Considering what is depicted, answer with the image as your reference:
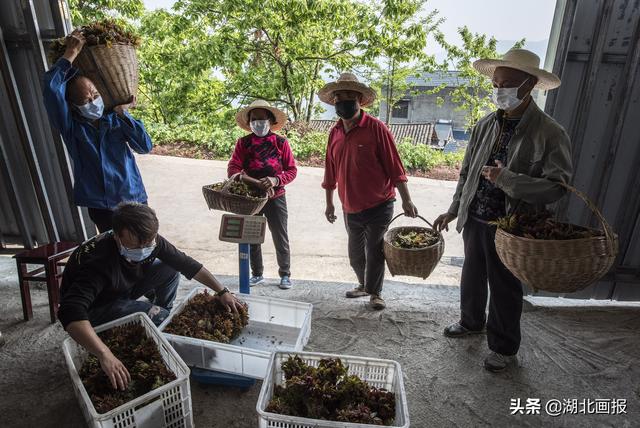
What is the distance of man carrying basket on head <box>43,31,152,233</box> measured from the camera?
99.7 inches

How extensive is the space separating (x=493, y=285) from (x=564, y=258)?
2.20 ft

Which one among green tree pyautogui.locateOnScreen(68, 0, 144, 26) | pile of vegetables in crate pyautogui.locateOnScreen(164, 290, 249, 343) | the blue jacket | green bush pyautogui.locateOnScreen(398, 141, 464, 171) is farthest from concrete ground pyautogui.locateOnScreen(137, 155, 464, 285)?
green tree pyautogui.locateOnScreen(68, 0, 144, 26)

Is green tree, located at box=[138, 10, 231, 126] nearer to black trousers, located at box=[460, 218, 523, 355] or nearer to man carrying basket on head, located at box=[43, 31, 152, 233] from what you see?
man carrying basket on head, located at box=[43, 31, 152, 233]

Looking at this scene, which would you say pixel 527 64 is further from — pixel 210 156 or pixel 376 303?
pixel 210 156

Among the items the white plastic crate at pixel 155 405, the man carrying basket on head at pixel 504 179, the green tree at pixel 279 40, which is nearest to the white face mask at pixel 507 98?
the man carrying basket on head at pixel 504 179

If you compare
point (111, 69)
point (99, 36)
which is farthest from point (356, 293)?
point (99, 36)

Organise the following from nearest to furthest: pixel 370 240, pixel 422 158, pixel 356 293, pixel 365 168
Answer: pixel 365 168, pixel 370 240, pixel 356 293, pixel 422 158

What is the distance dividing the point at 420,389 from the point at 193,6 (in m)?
9.64

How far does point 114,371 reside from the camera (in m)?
1.78

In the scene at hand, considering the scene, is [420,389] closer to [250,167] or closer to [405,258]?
[405,258]

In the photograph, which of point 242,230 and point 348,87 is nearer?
point 242,230

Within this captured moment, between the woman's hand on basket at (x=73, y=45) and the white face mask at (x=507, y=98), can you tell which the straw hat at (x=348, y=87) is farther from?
the woman's hand on basket at (x=73, y=45)

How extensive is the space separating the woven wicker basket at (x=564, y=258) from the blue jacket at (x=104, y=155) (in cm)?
258

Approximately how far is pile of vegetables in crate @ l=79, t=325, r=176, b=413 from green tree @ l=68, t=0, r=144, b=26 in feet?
24.5
